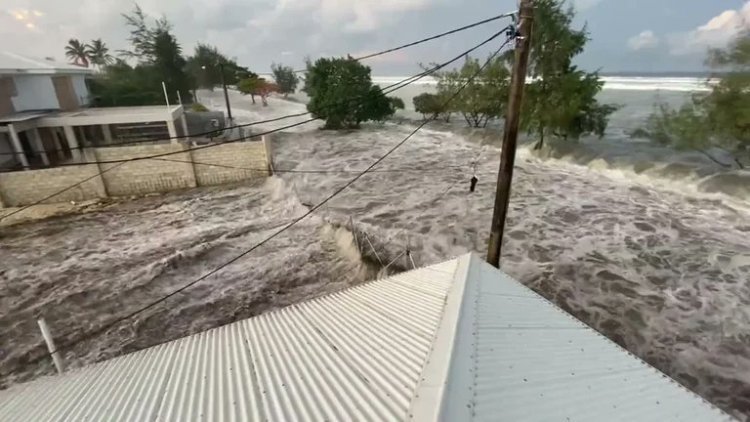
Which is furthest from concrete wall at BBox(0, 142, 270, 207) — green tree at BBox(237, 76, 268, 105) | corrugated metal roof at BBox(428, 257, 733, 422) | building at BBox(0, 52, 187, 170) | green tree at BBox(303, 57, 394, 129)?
green tree at BBox(237, 76, 268, 105)

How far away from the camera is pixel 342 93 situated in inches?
1232

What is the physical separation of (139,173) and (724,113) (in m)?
25.3

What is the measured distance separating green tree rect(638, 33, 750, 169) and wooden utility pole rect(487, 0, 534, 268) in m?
14.8

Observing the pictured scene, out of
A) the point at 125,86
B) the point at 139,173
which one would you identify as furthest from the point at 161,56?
the point at 139,173

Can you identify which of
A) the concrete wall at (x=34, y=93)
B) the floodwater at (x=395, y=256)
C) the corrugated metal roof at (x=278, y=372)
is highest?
the concrete wall at (x=34, y=93)

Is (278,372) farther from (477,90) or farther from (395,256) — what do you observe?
(477,90)

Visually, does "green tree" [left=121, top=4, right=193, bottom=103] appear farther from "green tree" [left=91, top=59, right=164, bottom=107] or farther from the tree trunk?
the tree trunk

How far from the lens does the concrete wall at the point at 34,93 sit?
21.2m

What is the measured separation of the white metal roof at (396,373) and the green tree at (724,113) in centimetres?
1681

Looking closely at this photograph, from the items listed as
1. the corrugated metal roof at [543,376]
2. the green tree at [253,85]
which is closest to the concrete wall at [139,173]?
the corrugated metal roof at [543,376]

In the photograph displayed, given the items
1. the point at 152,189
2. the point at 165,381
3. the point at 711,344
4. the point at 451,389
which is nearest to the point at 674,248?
the point at 711,344

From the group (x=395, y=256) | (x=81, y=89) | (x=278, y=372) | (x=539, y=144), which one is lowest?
(x=395, y=256)

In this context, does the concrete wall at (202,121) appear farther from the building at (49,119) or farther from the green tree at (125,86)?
the green tree at (125,86)

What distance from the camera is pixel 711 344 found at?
303 inches
